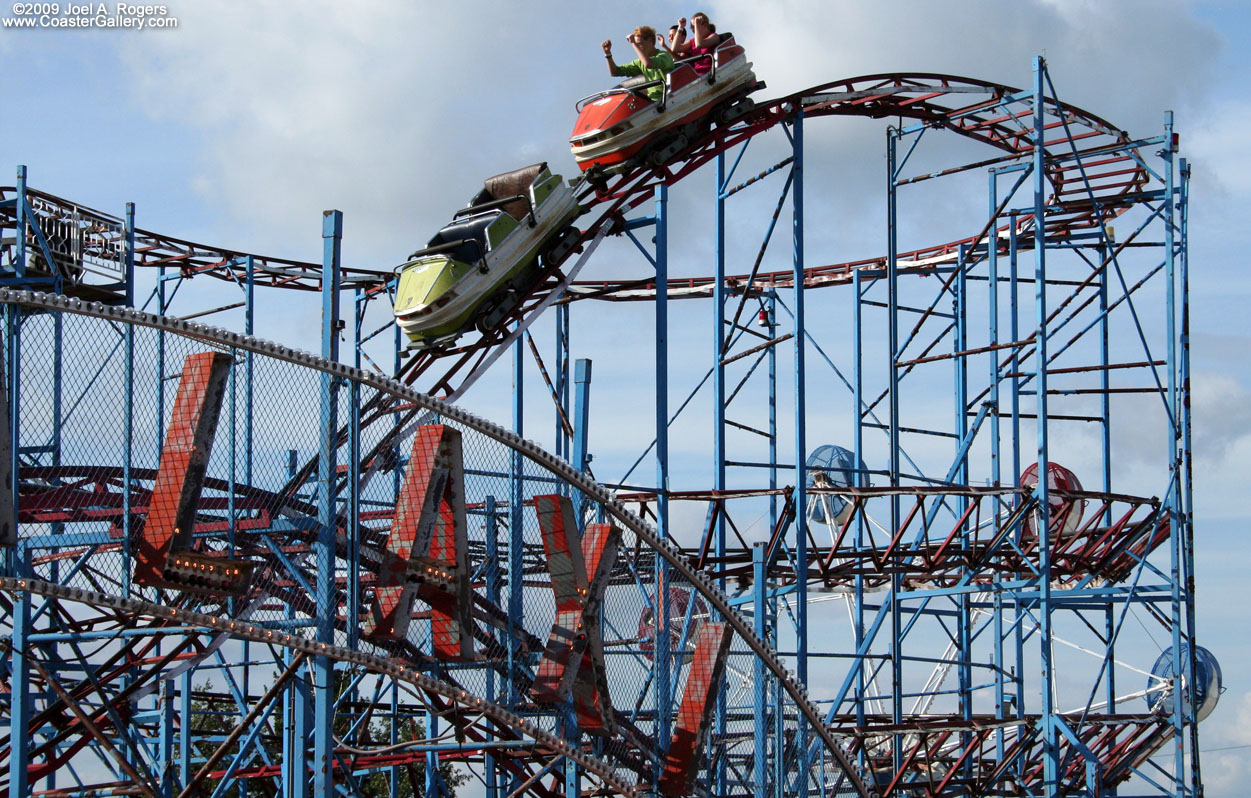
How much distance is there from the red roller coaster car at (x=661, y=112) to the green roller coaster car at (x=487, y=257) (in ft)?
2.06

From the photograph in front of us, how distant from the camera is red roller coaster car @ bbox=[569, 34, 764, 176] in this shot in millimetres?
17219

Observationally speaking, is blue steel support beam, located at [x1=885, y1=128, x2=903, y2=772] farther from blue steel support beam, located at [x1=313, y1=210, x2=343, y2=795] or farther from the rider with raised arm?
blue steel support beam, located at [x1=313, y1=210, x2=343, y2=795]

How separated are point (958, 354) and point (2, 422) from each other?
41.5ft

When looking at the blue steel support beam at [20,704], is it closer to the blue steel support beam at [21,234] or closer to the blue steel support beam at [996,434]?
the blue steel support beam at [21,234]

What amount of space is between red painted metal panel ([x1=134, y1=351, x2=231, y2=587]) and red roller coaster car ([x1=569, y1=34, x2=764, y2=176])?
8578 mm

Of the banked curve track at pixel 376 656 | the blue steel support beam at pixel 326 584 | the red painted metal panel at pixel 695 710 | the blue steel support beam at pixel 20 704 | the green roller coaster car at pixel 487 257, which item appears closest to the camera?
the banked curve track at pixel 376 656

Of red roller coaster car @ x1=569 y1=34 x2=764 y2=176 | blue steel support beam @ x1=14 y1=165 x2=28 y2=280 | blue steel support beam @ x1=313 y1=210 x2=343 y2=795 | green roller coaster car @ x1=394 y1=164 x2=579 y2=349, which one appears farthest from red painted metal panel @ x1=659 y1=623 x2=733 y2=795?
blue steel support beam @ x1=14 y1=165 x2=28 y2=280

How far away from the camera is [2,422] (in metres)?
8.67

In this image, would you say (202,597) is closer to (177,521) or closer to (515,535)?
(177,521)

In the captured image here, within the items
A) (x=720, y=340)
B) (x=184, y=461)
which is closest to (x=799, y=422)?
(x=720, y=340)

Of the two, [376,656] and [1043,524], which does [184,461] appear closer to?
[376,656]

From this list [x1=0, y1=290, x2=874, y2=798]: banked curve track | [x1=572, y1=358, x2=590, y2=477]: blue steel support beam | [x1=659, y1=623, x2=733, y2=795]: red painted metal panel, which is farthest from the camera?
[x1=572, y1=358, x2=590, y2=477]: blue steel support beam

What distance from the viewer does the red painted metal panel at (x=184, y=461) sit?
30.0 feet

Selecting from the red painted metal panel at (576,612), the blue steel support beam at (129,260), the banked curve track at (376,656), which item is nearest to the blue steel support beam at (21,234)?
the blue steel support beam at (129,260)
